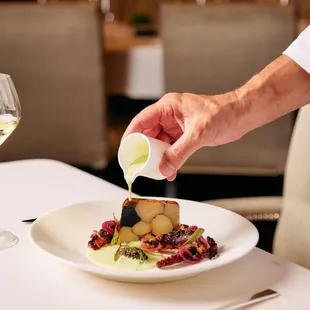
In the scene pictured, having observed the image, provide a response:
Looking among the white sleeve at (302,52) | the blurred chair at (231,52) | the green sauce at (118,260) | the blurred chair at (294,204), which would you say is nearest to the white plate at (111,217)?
the green sauce at (118,260)

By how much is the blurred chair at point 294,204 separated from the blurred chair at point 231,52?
1449 mm

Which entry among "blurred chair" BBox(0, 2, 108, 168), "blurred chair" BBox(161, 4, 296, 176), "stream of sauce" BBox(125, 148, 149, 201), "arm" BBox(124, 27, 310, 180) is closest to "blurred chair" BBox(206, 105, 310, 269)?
"arm" BBox(124, 27, 310, 180)

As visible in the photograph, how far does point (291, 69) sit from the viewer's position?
3.84ft

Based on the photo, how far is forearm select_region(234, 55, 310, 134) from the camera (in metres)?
1.14

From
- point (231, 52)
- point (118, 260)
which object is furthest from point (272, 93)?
point (231, 52)

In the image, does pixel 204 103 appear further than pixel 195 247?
Yes

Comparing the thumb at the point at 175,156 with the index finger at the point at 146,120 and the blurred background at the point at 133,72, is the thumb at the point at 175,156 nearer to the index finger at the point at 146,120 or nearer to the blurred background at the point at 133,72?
the index finger at the point at 146,120

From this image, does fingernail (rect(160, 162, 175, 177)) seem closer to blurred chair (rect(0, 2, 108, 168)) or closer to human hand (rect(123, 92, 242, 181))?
human hand (rect(123, 92, 242, 181))

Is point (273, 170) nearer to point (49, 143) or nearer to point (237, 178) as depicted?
point (237, 178)

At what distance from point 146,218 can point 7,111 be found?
10.5 inches

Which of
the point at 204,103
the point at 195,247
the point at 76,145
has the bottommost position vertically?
the point at 76,145

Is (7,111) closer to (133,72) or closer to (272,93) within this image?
(272,93)

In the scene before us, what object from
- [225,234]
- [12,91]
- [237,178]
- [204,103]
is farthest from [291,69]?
[237,178]

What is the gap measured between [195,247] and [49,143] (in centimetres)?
236
